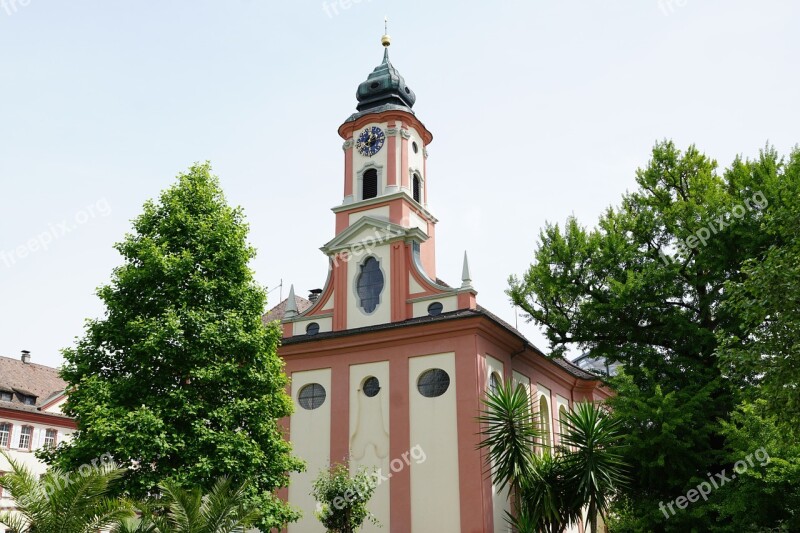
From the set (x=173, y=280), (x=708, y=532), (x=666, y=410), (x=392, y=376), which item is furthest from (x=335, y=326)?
(x=708, y=532)

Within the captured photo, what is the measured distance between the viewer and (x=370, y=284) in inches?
1177

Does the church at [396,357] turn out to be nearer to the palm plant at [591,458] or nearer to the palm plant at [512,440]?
the palm plant at [512,440]

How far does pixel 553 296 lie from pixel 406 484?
798 centimetres

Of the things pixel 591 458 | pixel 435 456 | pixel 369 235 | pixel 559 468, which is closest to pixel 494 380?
pixel 435 456

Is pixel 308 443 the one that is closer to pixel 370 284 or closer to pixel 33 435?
pixel 370 284

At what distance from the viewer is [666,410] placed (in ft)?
72.0

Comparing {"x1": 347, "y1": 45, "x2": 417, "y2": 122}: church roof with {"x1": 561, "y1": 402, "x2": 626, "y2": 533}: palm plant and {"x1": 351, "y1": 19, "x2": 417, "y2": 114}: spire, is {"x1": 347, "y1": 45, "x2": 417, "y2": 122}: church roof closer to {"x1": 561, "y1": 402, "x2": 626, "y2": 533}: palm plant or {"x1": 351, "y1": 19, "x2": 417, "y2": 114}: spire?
{"x1": 351, "y1": 19, "x2": 417, "y2": 114}: spire

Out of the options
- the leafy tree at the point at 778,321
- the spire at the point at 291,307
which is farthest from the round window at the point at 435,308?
the leafy tree at the point at 778,321

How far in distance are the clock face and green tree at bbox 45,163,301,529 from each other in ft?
39.4

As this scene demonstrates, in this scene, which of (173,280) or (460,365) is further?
(460,365)

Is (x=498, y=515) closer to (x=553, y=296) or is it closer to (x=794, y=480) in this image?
(x=553, y=296)

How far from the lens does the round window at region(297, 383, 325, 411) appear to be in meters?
29.0

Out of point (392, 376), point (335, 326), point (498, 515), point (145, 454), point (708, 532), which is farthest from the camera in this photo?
A: point (335, 326)

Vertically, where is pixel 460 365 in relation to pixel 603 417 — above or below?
above
